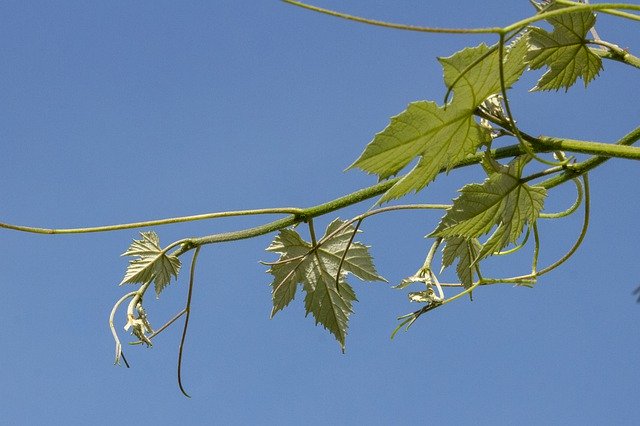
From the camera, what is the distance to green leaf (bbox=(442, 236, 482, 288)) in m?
1.37

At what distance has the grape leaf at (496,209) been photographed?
1.08m

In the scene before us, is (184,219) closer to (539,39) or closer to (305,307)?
(305,307)

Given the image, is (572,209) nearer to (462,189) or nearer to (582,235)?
(582,235)

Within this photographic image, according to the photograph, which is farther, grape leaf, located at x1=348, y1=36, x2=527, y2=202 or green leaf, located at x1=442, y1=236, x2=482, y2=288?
green leaf, located at x1=442, y1=236, x2=482, y2=288

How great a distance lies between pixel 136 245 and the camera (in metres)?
1.42

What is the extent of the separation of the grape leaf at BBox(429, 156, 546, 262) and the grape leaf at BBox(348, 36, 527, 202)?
55 mm

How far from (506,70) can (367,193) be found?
0.85ft

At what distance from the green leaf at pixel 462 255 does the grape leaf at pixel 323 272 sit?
13 cm

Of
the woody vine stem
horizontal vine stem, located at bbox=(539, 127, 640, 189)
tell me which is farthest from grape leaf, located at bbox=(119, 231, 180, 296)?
horizontal vine stem, located at bbox=(539, 127, 640, 189)

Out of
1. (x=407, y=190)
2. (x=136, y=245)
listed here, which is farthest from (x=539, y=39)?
(x=136, y=245)

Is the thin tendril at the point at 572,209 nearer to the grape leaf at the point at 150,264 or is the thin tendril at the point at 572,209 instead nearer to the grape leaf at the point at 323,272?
the grape leaf at the point at 323,272

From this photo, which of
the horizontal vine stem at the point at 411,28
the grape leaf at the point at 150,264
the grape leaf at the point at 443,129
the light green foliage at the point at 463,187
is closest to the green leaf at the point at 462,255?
the light green foliage at the point at 463,187

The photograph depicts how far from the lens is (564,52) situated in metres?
1.22

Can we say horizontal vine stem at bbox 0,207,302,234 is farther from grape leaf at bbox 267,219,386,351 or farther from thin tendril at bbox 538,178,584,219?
thin tendril at bbox 538,178,584,219
